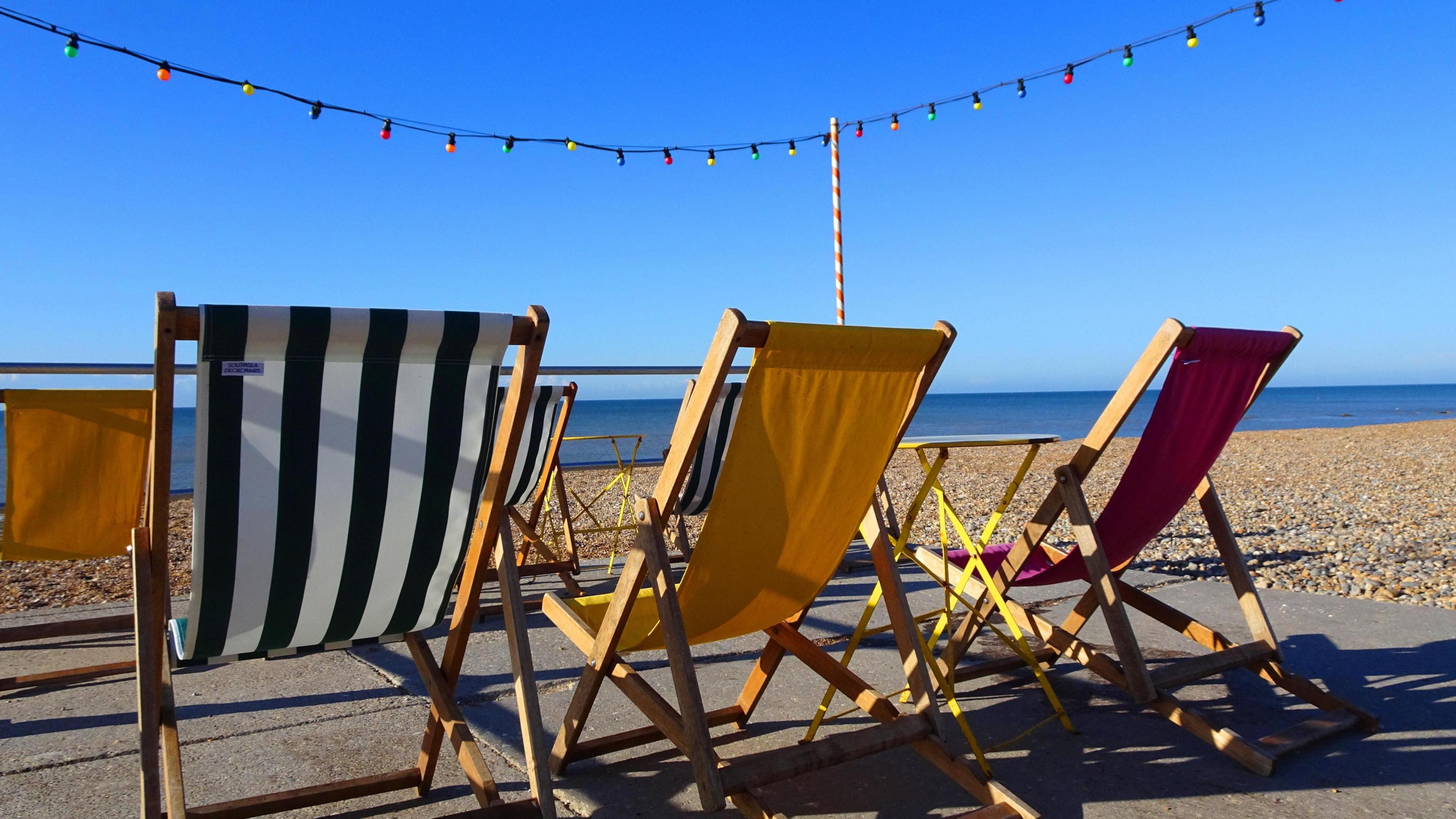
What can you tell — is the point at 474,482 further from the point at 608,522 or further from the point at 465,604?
the point at 608,522

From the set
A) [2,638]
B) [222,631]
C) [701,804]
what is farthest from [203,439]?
[2,638]

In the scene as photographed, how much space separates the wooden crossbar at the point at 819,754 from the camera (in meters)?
1.76

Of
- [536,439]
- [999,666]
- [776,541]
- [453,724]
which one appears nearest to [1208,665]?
[999,666]

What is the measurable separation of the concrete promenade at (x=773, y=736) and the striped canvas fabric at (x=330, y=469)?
0.51 meters

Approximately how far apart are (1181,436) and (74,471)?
3.46 metres

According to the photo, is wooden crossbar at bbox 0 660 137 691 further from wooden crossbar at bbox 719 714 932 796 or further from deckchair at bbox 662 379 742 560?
wooden crossbar at bbox 719 714 932 796

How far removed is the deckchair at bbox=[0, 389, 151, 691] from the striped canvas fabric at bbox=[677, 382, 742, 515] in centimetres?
194

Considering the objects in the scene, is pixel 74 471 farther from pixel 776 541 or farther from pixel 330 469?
pixel 776 541

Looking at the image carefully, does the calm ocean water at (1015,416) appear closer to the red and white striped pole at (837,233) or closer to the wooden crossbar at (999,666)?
the red and white striped pole at (837,233)

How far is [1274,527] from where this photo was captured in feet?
19.9

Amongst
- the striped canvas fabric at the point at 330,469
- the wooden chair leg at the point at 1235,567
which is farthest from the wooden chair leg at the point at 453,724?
the wooden chair leg at the point at 1235,567

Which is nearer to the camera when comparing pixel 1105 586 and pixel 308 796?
pixel 308 796

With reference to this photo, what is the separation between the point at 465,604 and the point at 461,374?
509 mm

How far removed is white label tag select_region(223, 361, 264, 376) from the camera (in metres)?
1.49
